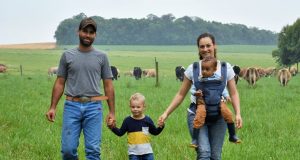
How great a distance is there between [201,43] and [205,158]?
127 centimetres

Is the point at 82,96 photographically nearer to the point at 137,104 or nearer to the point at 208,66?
the point at 137,104

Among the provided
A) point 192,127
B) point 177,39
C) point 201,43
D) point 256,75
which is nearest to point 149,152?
point 192,127

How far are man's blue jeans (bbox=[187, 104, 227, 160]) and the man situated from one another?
3.67ft

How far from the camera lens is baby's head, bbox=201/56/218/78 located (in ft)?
18.1

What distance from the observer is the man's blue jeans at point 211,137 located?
5.68 m

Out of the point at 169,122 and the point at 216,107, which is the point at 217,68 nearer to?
the point at 216,107

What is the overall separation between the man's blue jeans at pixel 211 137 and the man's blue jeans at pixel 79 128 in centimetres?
116

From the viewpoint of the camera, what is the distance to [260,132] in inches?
375

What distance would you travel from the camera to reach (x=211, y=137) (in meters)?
5.79

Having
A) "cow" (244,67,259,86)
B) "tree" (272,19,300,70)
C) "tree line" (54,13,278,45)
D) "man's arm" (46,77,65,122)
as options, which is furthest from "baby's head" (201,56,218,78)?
"tree line" (54,13,278,45)

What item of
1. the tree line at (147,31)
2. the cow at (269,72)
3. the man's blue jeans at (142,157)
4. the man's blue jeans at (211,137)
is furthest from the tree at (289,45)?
the tree line at (147,31)

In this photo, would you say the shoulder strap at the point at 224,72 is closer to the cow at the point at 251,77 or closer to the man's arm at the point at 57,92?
the man's arm at the point at 57,92

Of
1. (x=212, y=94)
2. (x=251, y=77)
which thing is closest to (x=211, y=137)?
(x=212, y=94)

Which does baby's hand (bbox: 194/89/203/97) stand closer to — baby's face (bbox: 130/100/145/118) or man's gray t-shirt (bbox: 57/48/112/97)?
baby's face (bbox: 130/100/145/118)
